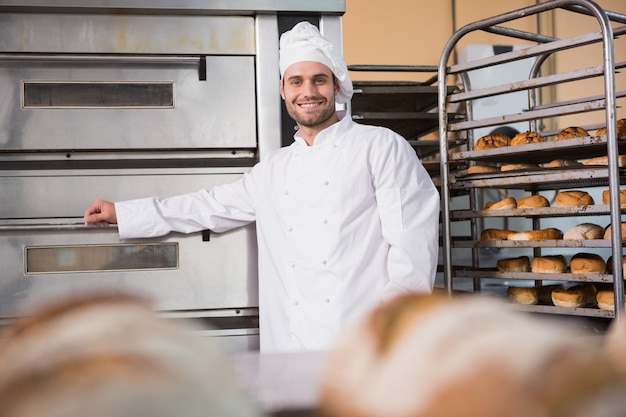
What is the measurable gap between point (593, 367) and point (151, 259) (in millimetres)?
1938

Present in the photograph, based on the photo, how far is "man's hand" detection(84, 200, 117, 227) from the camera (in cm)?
198

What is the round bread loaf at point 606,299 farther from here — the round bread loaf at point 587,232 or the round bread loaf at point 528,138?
the round bread loaf at point 528,138

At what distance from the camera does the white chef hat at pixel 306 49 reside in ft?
6.70

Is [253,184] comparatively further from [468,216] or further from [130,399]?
[130,399]

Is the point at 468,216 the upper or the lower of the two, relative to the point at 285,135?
lower

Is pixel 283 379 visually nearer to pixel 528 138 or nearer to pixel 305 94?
pixel 305 94

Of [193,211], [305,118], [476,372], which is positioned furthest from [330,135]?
[476,372]

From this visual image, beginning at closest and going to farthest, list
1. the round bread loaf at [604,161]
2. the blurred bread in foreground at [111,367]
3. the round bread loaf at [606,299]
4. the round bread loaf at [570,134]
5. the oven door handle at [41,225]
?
the blurred bread in foreground at [111,367]
the oven door handle at [41,225]
the round bread loaf at [604,161]
the round bread loaf at [606,299]
the round bread loaf at [570,134]

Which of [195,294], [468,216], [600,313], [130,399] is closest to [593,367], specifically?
[130,399]

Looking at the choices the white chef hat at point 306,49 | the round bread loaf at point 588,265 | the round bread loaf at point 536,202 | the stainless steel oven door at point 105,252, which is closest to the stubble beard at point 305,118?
the white chef hat at point 306,49

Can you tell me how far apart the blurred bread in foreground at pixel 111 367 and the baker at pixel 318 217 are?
1831 mm

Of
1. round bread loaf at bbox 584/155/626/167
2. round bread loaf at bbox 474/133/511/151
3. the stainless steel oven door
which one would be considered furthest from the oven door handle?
round bread loaf at bbox 584/155/626/167

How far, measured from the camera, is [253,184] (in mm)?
2125

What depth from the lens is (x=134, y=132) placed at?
2.06 metres
